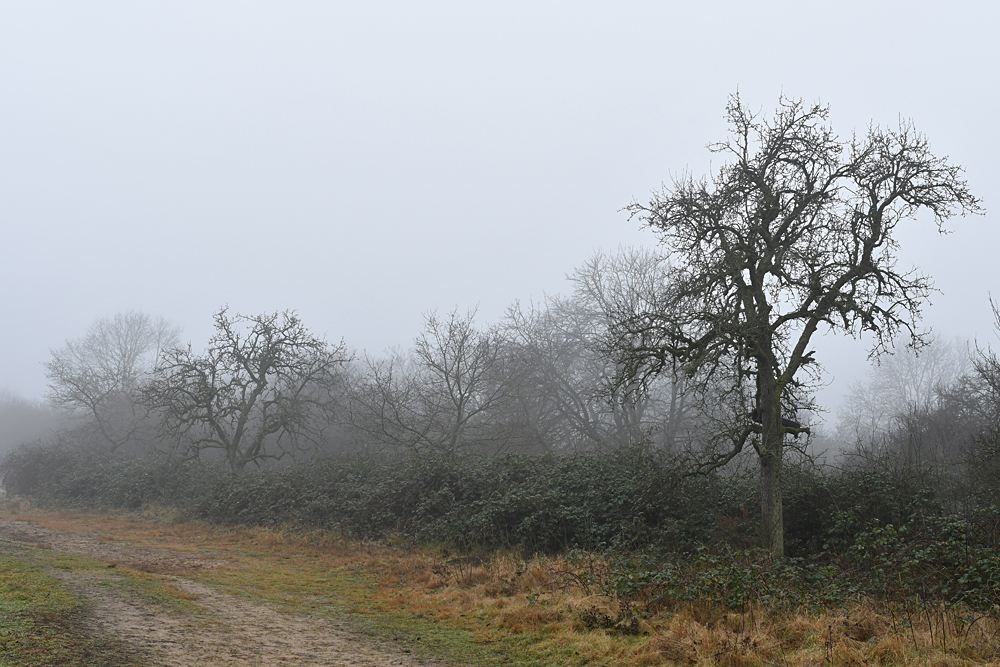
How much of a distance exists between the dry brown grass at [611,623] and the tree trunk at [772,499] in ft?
13.2

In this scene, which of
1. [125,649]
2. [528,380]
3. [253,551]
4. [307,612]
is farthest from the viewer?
[528,380]

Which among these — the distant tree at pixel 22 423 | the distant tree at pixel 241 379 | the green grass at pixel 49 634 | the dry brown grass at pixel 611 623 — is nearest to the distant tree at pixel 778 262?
the dry brown grass at pixel 611 623

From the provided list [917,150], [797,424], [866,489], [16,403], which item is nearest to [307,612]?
[797,424]

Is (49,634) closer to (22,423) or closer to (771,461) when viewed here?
(771,461)

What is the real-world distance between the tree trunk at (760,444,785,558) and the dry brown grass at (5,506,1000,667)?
4.02 metres

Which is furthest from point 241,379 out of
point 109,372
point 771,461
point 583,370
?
point 109,372

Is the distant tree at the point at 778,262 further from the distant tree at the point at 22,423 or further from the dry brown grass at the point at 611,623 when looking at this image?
the distant tree at the point at 22,423

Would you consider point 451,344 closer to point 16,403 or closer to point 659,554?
point 659,554

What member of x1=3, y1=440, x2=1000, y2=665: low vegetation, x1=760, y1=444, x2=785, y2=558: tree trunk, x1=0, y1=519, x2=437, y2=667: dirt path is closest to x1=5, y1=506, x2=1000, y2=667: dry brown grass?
x1=3, y1=440, x2=1000, y2=665: low vegetation

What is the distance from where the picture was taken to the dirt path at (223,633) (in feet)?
20.0

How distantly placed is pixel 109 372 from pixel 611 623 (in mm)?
55561

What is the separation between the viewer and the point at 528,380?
1059 inches

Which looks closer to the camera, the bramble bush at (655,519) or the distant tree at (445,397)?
the bramble bush at (655,519)

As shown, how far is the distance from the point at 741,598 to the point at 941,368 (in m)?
65.4
